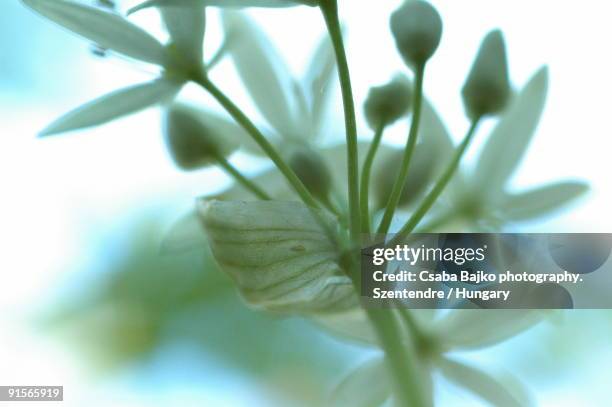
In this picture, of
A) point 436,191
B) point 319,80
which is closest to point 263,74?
point 319,80

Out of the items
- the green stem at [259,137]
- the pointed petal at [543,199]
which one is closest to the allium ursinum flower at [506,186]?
the pointed petal at [543,199]

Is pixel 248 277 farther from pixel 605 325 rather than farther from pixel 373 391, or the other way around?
pixel 605 325

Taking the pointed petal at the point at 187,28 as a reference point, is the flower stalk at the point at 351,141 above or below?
below

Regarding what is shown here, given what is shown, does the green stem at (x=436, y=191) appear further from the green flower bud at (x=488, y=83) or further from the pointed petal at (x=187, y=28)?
the pointed petal at (x=187, y=28)

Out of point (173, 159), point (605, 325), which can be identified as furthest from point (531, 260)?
point (605, 325)

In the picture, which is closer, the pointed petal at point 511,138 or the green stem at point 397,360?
the green stem at point 397,360
